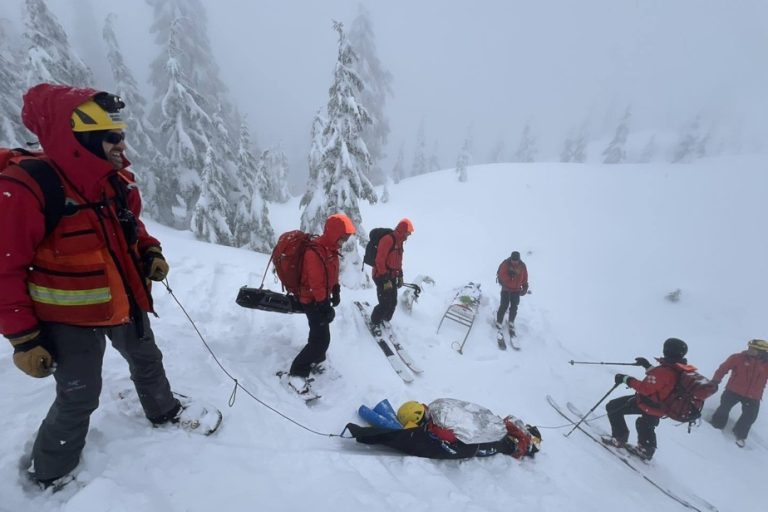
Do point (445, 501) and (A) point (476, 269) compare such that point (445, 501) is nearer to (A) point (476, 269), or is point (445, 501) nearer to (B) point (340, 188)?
(B) point (340, 188)

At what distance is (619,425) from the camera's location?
6.45 metres

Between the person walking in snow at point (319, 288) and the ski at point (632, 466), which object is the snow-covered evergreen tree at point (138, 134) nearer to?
the person walking in snow at point (319, 288)

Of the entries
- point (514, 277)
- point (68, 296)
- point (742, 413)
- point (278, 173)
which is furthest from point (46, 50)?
point (742, 413)

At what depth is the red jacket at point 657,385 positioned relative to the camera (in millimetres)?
5527

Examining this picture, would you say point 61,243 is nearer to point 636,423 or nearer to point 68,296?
point 68,296

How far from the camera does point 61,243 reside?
236cm

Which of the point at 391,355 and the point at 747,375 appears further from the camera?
the point at 747,375

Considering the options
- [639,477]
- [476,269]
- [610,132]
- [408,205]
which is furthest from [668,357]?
[610,132]

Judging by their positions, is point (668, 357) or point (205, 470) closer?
point (205, 470)

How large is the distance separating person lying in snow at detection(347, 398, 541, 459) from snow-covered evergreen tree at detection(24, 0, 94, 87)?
59.6 ft

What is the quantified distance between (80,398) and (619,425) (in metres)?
8.20

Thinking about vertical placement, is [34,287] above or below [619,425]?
A: above

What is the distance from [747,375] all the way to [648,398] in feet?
14.6

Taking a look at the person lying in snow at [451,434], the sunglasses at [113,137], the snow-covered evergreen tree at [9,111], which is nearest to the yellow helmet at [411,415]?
the person lying in snow at [451,434]
